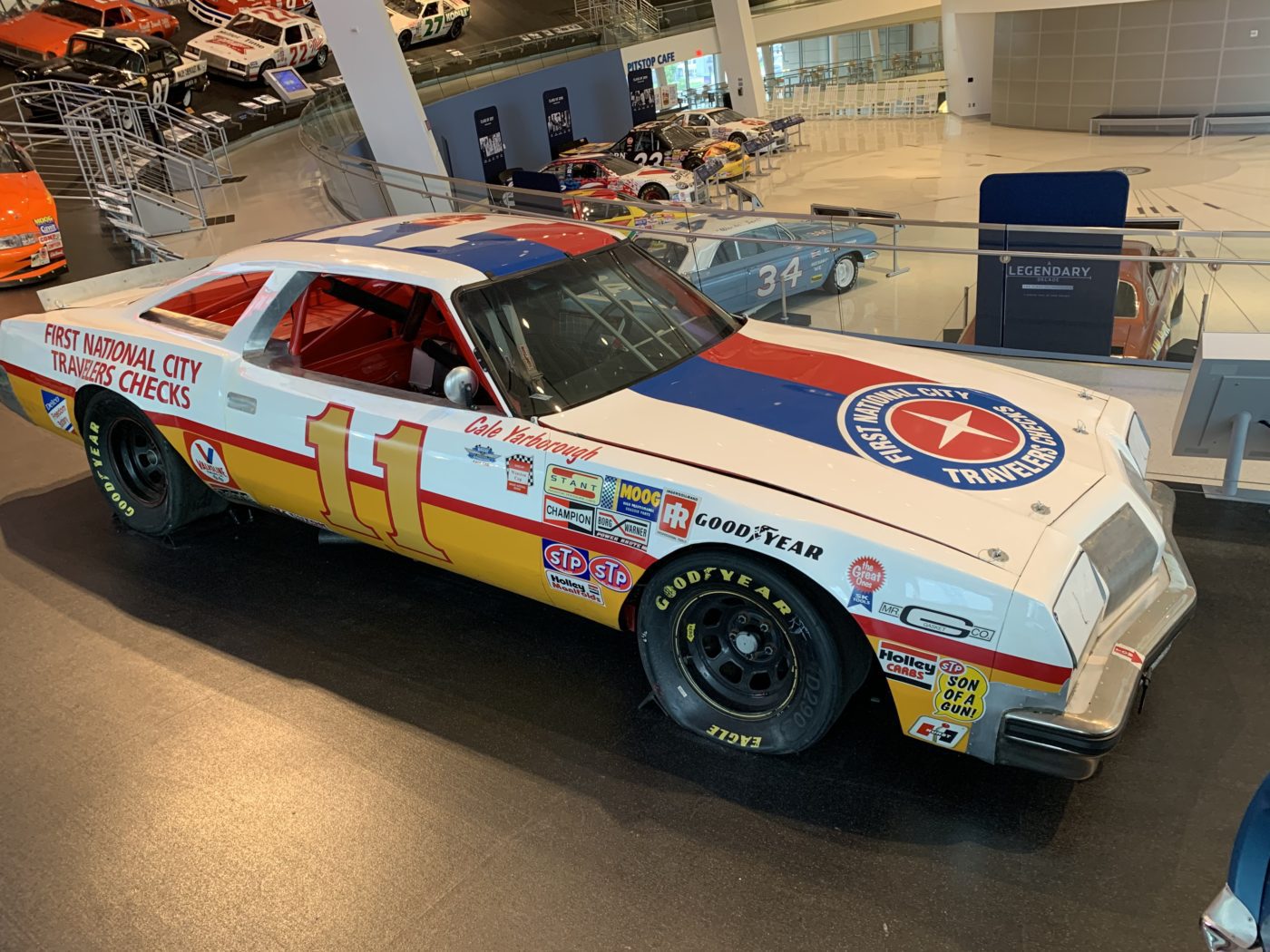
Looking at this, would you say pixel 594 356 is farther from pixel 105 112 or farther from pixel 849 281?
pixel 105 112

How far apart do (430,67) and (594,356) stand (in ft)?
64.9

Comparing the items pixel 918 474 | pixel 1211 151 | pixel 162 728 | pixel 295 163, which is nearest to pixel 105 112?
pixel 295 163

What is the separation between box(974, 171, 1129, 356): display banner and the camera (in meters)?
6.09

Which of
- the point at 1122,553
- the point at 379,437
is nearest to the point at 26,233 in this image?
the point at 379,437

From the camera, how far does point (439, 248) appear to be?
395 cm

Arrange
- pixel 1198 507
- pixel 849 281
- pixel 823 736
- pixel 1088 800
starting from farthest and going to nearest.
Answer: pixel 849 281, pixel 1198 507, pixel 823 736, pixel 1088 800

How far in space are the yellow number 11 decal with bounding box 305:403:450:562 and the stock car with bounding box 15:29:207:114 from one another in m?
15.5

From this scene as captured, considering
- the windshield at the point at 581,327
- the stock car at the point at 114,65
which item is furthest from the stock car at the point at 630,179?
the windshield at the point at 581,327

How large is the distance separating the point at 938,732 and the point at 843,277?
4.75 metres

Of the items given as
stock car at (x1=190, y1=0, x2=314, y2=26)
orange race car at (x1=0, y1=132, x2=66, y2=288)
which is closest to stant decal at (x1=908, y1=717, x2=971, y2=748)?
orange race car at (x1=0, y1=132, x2=66, y2=288)

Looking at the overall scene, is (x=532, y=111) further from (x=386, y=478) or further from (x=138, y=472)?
(x=386, y=478)

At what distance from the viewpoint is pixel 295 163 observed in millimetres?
16359

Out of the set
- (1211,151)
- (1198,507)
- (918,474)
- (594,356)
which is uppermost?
(594,356)

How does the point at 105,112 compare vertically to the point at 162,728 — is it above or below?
above
